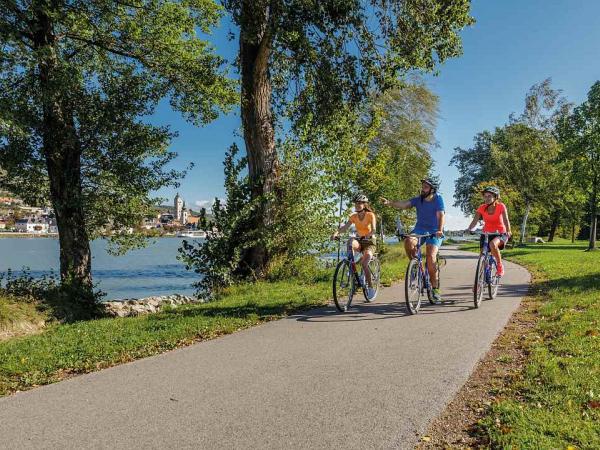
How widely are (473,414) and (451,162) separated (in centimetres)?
7918

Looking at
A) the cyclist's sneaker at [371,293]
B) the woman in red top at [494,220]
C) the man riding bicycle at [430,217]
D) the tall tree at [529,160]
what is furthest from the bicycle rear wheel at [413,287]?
the tall tree at [529,160]

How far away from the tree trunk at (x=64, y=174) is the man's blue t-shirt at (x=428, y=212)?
25.9 feet

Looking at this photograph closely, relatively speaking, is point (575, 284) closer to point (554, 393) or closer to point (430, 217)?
point (430, 217)

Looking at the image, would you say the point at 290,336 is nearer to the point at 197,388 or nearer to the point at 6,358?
the point at 197,388

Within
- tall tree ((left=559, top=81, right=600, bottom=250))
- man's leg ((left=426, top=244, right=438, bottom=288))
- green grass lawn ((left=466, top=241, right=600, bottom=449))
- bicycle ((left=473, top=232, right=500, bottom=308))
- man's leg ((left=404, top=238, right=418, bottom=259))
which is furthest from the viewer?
tall tree ((left=559, top=81, right=600, bottom=250))

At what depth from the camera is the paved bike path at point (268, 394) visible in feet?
11.4

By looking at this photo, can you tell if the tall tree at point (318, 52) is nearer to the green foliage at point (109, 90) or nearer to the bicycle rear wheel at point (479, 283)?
the green foliage at point (109, 90)

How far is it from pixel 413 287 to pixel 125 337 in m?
4.62

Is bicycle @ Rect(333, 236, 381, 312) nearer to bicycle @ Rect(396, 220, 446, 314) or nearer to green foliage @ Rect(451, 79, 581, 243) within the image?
bicycle @ Rect(396, 220, 446, 314)

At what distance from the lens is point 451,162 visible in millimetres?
78500

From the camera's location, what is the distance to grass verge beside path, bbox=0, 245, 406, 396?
5266 millimetres

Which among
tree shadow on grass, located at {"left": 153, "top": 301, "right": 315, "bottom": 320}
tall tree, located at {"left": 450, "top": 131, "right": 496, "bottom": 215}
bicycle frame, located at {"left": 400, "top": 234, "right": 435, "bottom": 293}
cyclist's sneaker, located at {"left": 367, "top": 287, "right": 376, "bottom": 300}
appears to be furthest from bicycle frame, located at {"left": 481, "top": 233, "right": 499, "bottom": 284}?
tall tree, located at {"left": 450, "top": 131, "right": 496, "bottom": 215}

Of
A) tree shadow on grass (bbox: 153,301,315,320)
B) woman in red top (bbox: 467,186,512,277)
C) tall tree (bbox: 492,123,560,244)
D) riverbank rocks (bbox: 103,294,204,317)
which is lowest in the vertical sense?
riverbank rocks (bbox: 103,294,204,317)

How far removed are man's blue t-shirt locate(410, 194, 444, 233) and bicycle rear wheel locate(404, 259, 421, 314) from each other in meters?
0.74
